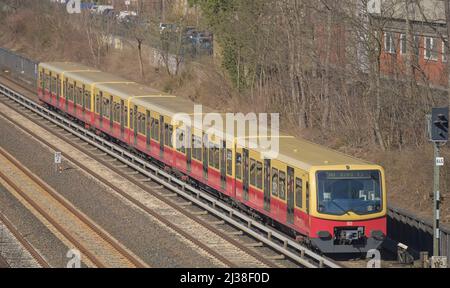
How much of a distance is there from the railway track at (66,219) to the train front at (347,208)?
3856 mm

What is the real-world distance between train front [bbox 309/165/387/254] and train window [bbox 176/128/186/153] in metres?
8.87

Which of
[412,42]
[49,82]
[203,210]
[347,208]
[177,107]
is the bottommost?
[203,210]

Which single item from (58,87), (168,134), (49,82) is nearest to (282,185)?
(168,134)

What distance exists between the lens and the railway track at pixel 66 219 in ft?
71.1

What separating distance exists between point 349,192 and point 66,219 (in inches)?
317

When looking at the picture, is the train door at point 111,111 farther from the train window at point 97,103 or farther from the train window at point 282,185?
the train window at point 282,185

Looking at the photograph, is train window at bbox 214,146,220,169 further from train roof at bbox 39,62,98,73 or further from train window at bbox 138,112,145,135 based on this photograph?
train roof at bbox 39,62,98,73

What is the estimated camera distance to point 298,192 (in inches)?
851

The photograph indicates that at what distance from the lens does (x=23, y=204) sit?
27.3 m

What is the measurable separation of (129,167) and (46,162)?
112 inches

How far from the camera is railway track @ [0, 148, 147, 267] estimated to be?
21.7 meters

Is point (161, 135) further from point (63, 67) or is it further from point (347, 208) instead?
point (63, 67)

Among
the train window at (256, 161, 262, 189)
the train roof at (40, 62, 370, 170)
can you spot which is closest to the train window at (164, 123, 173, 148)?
the train roof at (40, 62, 370, 170)

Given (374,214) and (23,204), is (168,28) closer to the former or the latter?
(23,204)
